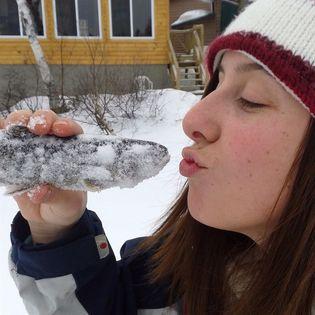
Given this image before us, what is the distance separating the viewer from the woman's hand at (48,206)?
1.26 meters

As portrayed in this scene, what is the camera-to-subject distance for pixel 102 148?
3.92 ft

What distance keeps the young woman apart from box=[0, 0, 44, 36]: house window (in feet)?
42.6

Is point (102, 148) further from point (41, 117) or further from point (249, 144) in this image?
point (249, 144)

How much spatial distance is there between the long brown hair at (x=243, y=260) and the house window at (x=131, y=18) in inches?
507

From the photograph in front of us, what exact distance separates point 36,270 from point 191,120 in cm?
70

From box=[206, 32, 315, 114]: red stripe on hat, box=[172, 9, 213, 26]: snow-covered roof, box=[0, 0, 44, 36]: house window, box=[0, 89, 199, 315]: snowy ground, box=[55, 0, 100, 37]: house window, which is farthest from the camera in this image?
box=[172, 9, 213, 26]: snow-covered roof

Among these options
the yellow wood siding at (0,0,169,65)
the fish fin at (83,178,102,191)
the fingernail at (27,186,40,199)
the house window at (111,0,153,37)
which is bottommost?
the yellow wood siding at (0,0,169,65)

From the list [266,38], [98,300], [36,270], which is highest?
[266,38]

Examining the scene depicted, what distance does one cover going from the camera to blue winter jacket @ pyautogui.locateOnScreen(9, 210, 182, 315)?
1349mm

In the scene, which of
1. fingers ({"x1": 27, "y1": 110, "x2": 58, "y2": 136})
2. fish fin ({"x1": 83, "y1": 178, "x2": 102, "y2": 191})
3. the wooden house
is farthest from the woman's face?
the wooden house

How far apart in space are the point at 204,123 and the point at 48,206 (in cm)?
62

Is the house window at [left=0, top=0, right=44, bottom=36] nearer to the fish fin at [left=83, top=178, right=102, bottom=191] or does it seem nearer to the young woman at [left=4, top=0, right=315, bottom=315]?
the young woman at [left=4, top=0, right=315, bottom=315]

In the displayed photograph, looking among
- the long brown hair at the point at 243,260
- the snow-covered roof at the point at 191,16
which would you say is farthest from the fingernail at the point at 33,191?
the snow-covered roof at the point at 191,16

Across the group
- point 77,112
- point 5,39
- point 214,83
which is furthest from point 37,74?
point 214,83
